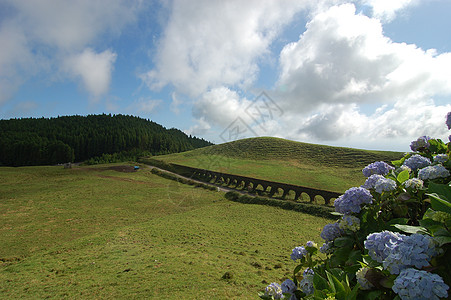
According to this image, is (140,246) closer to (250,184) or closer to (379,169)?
(379,169)

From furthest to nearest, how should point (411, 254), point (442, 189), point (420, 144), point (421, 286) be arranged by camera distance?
point (420, 144) → point (442, 189) → point (411, 254) → point (421, 286)

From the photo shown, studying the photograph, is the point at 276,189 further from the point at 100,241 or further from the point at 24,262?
the point at 24,262

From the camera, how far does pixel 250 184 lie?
42.9m

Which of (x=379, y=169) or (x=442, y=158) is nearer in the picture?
(x=442, y=158)

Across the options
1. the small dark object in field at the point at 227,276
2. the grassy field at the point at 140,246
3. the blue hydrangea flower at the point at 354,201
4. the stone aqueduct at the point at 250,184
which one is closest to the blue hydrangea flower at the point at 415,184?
the blue hydrangea flower at the point at 354,201

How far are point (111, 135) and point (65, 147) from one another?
81.9 feet

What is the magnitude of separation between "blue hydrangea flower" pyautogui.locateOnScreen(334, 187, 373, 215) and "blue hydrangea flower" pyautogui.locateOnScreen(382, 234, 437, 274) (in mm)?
812

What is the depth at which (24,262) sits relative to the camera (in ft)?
43.7

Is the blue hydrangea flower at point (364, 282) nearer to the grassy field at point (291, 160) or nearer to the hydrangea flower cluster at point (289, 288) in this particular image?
the hydrangea flower cluster at point (289, 288)

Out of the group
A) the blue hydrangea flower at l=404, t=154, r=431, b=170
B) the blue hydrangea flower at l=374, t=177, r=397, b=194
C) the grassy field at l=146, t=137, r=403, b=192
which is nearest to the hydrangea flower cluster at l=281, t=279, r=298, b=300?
the blue hydrangea flower at l=374, t=177, r=397, b=194

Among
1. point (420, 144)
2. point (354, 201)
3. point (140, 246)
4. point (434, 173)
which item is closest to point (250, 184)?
point (140, 246)

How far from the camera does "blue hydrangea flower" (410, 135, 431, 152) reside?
11.5 ft

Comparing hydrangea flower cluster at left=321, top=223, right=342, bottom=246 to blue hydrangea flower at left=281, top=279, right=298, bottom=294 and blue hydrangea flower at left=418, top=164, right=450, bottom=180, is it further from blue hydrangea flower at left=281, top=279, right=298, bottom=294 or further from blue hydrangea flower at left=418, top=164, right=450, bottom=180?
blue hydrangea flower at left=418, top=164, right=450, bottom=180

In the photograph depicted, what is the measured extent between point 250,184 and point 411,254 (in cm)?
4192
